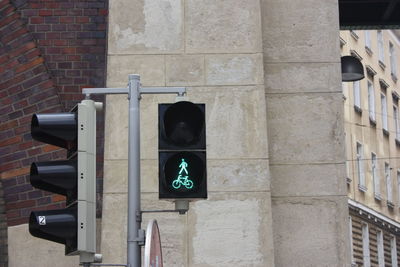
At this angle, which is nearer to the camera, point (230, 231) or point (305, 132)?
point (230, 231)

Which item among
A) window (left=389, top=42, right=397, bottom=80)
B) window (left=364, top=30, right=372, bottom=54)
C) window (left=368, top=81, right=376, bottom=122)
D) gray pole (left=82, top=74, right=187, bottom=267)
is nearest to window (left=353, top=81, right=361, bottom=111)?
window (left=368, top=81, right=376, bottom=122)

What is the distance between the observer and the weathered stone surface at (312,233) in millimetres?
9727

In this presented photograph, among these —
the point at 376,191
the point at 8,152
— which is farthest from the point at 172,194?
the point at 376,191

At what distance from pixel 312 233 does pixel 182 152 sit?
11.9ft

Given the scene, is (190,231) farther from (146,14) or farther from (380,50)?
(380,50)

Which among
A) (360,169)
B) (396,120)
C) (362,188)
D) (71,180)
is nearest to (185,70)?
(71,180)

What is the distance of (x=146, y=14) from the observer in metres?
9.99

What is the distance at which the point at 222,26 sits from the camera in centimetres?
997

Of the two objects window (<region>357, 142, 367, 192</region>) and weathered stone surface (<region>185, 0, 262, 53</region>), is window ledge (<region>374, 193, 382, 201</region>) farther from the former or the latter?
weathered stone surface (<region>185, 0, 262, 53</region>)

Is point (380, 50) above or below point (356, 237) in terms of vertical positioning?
above

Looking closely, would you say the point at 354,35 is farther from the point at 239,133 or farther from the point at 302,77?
the point at 239,133

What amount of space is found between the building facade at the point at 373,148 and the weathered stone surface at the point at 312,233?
30093mm

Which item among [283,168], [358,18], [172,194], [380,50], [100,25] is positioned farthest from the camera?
[380,50]

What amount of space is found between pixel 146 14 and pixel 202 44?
62 cm
